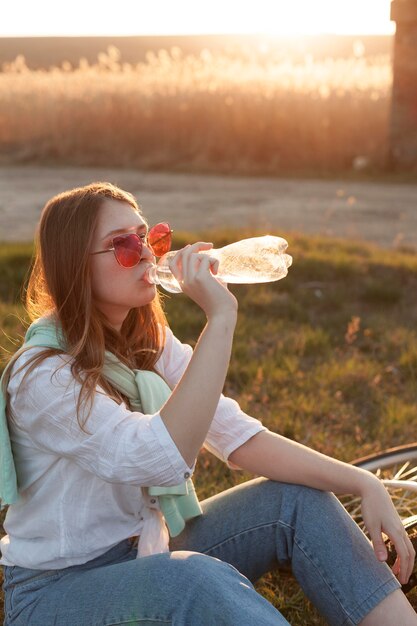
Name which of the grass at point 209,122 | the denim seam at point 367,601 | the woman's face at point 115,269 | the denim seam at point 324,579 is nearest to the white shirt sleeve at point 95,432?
the woman's face at point 115,269

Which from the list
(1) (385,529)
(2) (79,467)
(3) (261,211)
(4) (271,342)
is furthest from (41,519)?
(3) (261,211)

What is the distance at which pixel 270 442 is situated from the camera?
8.17 feet

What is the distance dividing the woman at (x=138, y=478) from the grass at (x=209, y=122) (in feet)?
37.9

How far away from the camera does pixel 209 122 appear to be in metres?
14.9

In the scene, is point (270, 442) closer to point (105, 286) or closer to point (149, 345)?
point (149, 345)

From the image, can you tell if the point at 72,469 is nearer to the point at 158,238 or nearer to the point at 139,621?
the point at 139,621

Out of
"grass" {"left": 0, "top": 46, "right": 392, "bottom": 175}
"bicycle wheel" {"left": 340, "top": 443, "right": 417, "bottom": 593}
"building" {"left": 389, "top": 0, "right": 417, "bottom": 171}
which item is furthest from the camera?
"grass" {"left": 0, "top": 46, "right": 392, "bottom": 175}

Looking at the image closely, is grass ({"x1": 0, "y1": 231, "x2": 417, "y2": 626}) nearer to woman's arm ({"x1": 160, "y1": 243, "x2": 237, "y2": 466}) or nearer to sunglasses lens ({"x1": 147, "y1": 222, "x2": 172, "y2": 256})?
sunglasses lens ({"x1": 147, "y1": 222, "x2": 172, "y2": 256})

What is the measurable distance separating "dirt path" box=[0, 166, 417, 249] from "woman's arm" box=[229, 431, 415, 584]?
500 cm

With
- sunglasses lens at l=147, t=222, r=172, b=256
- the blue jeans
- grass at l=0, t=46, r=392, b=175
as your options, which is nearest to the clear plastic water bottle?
sunglasses lens at l=147, t=222, r=172, b=256

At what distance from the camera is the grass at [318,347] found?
408cm

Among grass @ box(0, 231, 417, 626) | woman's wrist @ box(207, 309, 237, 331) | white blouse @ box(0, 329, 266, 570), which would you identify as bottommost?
grass @ box(0, 231, 417, 626)

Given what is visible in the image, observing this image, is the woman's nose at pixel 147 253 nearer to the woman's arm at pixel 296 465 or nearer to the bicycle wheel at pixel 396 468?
the woman's arm at pixel 296 465

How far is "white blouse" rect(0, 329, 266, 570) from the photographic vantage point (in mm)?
2004
